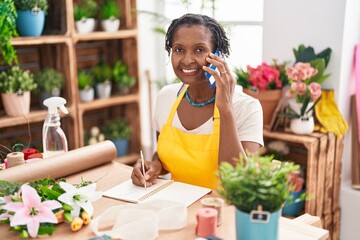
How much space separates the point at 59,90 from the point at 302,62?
64.1 inches

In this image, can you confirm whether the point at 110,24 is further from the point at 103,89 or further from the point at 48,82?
the point at 48,82

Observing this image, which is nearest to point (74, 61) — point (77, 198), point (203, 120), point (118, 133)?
point (118, 133)

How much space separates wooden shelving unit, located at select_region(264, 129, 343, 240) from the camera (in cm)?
250

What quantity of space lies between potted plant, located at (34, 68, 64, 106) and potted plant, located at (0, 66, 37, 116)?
4.9 inches

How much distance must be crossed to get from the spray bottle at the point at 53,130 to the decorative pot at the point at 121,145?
175cm

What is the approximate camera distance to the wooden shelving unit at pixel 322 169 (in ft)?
8.20

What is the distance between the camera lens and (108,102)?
3398 millimetres

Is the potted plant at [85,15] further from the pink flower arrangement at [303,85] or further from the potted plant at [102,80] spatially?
the pink flower arrangement at [303,85]

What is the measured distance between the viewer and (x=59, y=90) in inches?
124

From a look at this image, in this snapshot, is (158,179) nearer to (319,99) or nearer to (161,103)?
(161,103)

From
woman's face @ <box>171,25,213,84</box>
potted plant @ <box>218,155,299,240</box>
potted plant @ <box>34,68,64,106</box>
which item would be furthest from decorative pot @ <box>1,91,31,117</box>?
potted plant @ <box>218,155,299,240</box>

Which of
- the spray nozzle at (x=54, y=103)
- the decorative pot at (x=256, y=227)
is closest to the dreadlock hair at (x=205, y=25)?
the spray nozzle at (x=54, y=103)

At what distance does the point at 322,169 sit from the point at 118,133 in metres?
1.64

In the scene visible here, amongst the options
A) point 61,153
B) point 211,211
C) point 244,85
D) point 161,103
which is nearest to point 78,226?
point 211,211
